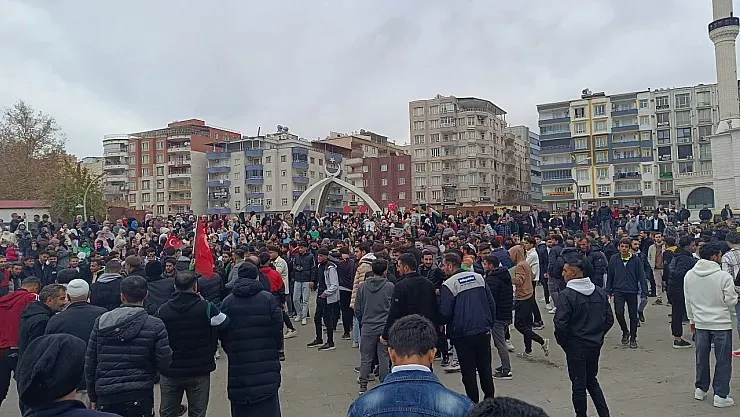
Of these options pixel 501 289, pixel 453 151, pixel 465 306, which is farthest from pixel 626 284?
pixel 453 151

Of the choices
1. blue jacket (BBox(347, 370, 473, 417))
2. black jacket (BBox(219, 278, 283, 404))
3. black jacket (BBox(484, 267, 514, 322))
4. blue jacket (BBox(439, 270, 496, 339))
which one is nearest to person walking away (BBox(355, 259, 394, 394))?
blue jacket (BBox(439, 270, 496, 339))

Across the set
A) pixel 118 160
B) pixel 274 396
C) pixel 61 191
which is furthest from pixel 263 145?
pixel 274 396

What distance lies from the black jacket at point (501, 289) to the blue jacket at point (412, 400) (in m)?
5.77

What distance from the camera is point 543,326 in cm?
1134

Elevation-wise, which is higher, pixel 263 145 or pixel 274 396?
pixel 263 145

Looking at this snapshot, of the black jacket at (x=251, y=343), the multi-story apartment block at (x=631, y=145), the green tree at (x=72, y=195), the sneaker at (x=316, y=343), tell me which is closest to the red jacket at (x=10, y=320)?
the black jacket at (x=251, y=343)

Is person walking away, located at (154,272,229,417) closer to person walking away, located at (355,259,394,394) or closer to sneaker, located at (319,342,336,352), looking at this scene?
person walking away, located at (355,259,394,394)

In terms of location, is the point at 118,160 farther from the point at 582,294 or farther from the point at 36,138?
the point at 582,294

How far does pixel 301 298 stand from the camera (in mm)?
12617

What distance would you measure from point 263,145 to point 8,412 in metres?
72.6

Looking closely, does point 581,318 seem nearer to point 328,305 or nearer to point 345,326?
→ point 328,305

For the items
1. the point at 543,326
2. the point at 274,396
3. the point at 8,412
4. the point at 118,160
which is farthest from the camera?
the point at 118,160

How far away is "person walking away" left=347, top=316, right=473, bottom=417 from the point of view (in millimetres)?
2316

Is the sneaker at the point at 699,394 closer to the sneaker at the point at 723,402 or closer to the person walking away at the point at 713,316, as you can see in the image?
the person walking away at the point at 713,316
